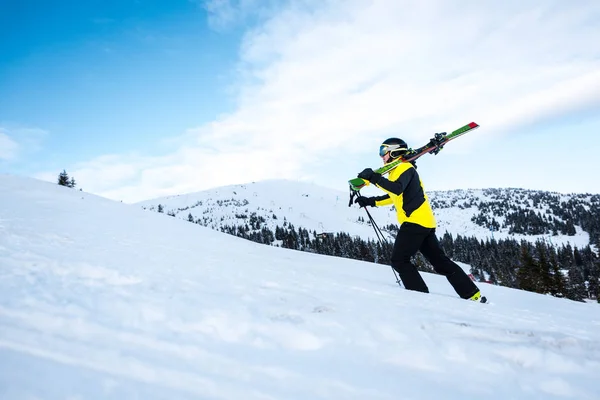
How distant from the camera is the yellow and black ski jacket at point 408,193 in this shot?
5449 millimetres

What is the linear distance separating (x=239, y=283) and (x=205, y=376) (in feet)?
8.13

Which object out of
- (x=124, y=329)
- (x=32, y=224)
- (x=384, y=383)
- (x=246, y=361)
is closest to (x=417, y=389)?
(x=384, y=383)

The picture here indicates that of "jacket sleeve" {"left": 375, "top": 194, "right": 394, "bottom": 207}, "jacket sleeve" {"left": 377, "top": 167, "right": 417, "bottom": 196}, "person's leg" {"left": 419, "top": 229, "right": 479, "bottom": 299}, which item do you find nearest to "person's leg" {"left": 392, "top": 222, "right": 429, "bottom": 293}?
"person's leg" {"left": 419, "top": 229, "right": 479, "bottom": 299}

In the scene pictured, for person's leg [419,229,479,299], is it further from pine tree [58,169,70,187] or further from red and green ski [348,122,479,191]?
pine tree [58,169,70,187]

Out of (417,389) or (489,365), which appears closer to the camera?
(417,389)

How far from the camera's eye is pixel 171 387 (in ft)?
6.40

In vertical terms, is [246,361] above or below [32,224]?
below

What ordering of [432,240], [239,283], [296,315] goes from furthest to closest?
[432,240] → [239,283] → [296,315]

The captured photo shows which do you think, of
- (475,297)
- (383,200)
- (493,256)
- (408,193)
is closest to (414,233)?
(408,193)

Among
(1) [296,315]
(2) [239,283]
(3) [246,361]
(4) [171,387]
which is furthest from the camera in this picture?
(2) [239,283]

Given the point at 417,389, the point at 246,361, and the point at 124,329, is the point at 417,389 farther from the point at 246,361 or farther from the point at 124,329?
the point at 124,329

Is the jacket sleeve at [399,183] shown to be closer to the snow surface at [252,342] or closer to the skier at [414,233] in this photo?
the skier at [414,233]

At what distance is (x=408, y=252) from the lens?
5547mm

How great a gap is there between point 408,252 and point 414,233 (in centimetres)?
35
